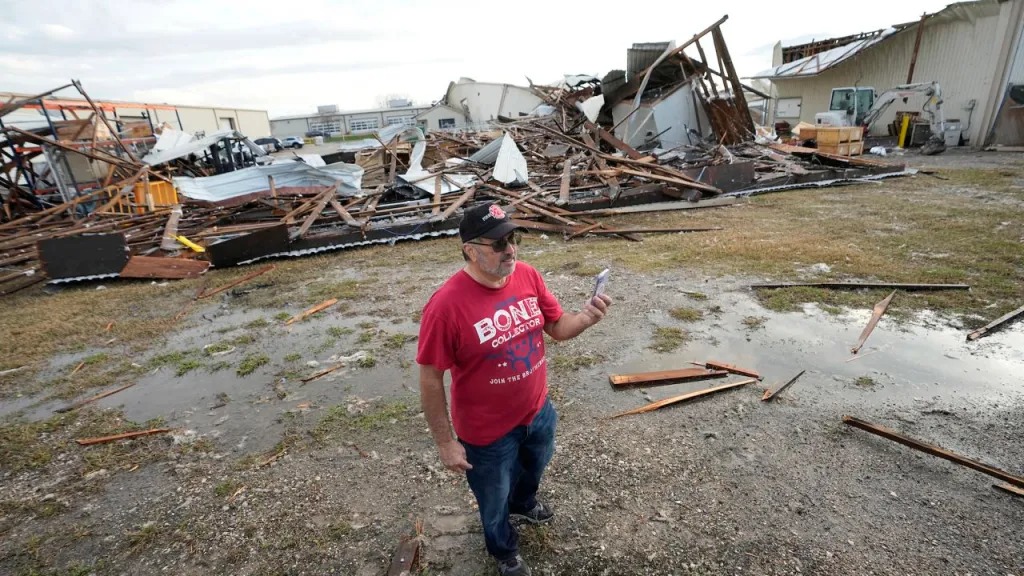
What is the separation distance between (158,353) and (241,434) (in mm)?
2322

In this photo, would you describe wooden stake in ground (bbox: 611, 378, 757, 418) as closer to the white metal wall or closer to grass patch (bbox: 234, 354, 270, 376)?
grass patch (bbox: 234, 354, 270, 376)

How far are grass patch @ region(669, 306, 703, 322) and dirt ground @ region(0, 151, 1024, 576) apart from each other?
0.10 feet

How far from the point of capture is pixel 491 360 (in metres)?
2.04

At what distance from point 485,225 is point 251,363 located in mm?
3964

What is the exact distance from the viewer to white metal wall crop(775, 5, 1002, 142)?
59.0 ft

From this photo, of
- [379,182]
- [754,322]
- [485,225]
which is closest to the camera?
[485,225]

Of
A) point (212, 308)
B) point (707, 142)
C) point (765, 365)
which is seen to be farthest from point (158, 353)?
point (707, 142)

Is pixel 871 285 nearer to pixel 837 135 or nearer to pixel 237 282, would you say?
pixel 237 282

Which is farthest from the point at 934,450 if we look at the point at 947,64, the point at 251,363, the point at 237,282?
the point at 947,64

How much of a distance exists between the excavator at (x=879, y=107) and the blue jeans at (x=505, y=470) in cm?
2176

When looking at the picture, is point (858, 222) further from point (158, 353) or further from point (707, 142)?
point (158, 353)

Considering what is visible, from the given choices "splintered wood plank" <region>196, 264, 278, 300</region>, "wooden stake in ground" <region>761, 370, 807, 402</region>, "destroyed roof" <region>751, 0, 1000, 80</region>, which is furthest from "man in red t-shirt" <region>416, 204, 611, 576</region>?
"destroyed roof" <region>751, 0, 1000, 80</region>

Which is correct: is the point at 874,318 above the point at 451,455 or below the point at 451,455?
below

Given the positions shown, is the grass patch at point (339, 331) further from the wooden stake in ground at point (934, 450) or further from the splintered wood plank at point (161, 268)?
the wooden stake in ground at point (934, 450)
